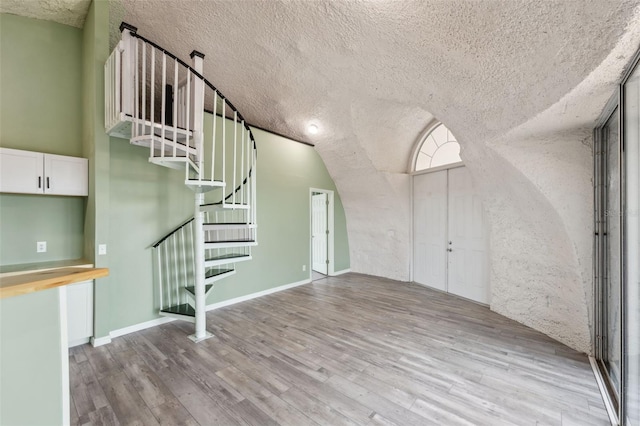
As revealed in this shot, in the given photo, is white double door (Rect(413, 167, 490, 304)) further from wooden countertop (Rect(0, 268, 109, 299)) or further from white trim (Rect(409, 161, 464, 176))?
wooden countertop (Rect(0, 268, 109, 299))

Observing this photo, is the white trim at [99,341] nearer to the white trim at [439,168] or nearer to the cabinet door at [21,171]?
the cabinet door at [21,171]

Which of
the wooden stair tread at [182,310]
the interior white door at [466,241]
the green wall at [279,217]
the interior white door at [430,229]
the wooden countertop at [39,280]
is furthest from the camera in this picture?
the interior white door at [430,229]

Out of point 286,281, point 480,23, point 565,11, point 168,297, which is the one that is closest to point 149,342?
point 168,297

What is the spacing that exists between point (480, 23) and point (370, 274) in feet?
16.3

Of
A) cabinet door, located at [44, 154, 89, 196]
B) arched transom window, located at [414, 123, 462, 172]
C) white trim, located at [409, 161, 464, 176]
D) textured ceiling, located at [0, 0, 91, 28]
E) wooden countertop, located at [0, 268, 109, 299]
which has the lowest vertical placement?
wooden countertop, located at [0, 268, 109, 299]

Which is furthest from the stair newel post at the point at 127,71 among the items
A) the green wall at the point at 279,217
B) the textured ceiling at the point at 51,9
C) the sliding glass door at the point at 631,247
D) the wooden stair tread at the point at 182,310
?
the sliding glass door at the point at 631,247

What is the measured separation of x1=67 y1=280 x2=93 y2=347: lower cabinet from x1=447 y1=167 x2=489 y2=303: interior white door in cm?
512

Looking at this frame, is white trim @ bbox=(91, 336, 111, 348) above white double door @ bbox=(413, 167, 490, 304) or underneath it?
underneath

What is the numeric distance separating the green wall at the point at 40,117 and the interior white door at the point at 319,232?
4128mm

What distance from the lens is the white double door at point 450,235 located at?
414 centimetres

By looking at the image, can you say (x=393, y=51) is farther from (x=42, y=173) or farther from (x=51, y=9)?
(x=42, y=173)

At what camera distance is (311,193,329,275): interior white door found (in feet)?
20.1

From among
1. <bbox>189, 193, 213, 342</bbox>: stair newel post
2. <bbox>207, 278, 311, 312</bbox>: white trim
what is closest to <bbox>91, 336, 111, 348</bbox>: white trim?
<bbox>189, 193, 213, 342</bbox>: stair newel post

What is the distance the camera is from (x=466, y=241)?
432 cm
